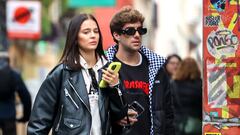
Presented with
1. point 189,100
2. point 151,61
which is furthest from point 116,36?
point 189,100

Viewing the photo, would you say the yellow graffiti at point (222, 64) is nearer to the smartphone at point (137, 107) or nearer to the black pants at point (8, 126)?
the smartphone at point (137, 107)

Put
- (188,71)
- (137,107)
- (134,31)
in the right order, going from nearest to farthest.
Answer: (137,107) < (134,31) < (188,71)

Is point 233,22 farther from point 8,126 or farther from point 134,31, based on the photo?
point 8,126

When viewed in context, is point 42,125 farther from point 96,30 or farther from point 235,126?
point 235,126

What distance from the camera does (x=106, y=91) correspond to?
21.3 feet

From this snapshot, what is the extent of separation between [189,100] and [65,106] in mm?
5170

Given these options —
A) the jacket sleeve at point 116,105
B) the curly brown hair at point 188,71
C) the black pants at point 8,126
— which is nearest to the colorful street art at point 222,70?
the jacket sleeve at point 116,105

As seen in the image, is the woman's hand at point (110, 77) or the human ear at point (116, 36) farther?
the human ear at point (116, 36)

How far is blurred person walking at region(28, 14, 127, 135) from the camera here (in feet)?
20.9

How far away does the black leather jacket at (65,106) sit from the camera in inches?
250

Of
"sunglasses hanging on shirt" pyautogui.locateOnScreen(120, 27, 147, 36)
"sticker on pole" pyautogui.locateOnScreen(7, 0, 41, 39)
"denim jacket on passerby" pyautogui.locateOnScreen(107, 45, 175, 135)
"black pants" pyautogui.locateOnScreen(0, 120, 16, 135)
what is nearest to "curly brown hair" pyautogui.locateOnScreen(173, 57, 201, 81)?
"black pants" pyautogui.locateOnScreen(0, 120, 16, 135)

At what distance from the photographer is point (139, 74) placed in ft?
23.8

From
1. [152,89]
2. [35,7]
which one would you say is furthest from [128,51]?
[35,7]

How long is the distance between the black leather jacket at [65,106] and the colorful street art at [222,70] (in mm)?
656
